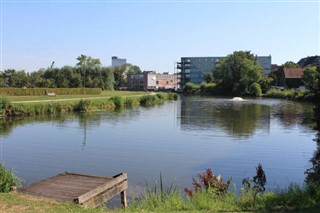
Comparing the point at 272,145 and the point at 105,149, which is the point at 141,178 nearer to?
the point at 105,149

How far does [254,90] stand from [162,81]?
82.1m

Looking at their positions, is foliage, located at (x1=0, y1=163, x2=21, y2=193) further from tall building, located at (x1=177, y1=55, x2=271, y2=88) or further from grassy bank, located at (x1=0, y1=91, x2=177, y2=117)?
tall building, located at (x1=177, y1=55, x2=271, y2=88)

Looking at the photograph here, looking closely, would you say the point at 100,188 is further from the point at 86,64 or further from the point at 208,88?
the point at 208,88

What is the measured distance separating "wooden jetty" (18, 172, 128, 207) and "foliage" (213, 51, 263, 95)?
9326cm

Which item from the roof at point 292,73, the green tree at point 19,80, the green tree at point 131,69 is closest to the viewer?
the green tree at point 19,80

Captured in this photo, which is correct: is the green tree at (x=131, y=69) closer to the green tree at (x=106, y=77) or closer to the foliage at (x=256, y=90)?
the foliage at (x=256, y=90)

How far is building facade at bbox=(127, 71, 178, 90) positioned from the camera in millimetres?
158750

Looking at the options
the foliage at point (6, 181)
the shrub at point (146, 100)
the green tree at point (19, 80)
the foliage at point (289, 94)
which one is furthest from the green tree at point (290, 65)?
the foliage at point (6, 181)

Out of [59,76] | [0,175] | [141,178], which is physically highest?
[59,76]

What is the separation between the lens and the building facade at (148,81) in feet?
521

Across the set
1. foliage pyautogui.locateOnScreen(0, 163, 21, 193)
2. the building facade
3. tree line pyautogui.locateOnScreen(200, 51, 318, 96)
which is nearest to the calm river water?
foliage pyautogui.locateOnScreen(0, 163, 21, 193)

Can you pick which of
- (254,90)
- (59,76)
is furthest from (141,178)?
(254,90)

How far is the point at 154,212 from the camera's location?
7.48 m

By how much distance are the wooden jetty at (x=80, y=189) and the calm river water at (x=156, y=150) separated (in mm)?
2139
